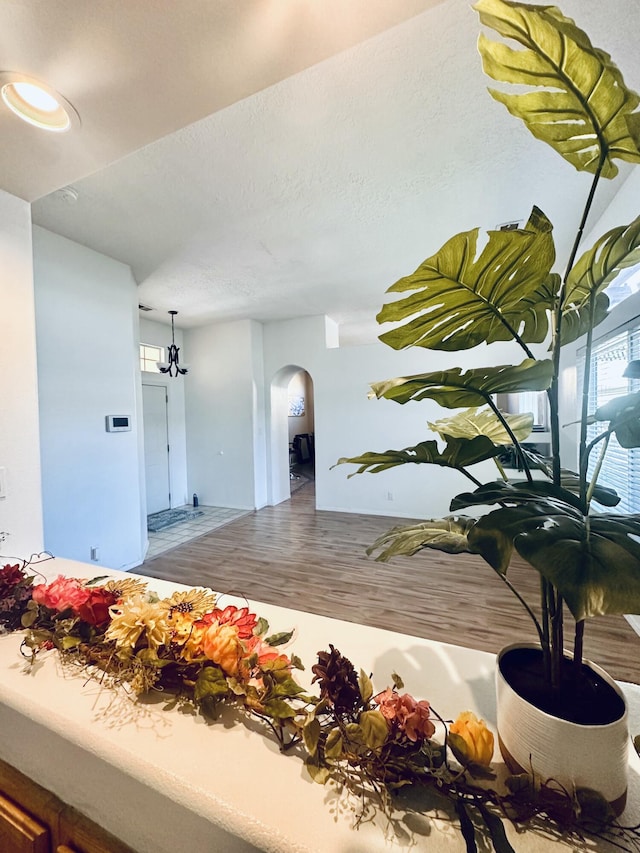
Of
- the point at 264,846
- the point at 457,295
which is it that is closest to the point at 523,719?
the point at 264,846

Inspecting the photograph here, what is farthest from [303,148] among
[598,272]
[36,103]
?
[598,272]

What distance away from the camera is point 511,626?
2467mm

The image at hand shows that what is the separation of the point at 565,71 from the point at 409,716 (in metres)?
0.94

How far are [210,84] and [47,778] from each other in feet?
6.29

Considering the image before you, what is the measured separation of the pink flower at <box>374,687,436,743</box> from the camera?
1.76ft

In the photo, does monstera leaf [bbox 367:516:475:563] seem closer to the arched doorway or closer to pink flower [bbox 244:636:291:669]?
pink flower [bbox 244:636:291:669]

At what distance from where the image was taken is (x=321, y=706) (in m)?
0.60

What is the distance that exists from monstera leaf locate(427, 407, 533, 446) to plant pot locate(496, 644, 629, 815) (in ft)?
1.47

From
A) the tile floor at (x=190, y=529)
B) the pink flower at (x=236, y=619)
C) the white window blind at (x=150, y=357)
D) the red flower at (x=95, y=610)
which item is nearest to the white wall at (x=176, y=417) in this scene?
the white window blind at (x=150, y=357)

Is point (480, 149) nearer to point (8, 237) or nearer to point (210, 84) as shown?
point (210, 84)

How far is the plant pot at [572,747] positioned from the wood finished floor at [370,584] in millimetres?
2053

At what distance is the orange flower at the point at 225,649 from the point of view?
0.70 meters

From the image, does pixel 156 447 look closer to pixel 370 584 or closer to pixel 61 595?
pixel 370 584

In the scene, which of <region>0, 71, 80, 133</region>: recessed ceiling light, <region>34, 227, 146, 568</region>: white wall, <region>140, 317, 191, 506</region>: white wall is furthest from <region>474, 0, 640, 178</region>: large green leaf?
<region>140, 317, 191, 506</region>: white wall
